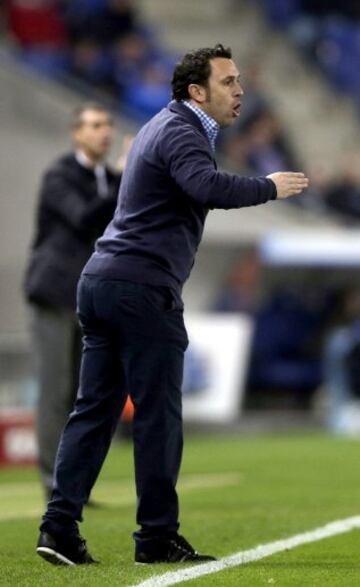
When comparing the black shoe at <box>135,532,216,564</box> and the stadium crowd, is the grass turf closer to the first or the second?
the black shoe at <box>135,532,216,564</box>

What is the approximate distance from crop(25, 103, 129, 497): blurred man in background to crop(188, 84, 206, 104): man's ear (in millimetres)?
2887

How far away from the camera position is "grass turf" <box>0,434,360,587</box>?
614 cm

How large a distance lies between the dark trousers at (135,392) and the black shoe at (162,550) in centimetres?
5

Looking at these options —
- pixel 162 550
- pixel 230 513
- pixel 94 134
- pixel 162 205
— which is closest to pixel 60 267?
pixel 94 134

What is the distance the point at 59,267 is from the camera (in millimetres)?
9422

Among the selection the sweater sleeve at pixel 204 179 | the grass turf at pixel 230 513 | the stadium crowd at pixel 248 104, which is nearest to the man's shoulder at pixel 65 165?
the grass turf at pixel 230 513

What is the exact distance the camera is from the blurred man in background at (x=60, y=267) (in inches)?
371

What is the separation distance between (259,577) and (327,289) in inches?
552

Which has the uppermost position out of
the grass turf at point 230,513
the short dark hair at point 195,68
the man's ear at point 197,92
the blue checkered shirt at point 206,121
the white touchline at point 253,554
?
the short dark hair at point 195,68

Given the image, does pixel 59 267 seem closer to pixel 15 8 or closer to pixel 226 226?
pixel 226 226

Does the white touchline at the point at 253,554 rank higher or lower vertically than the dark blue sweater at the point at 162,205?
lower

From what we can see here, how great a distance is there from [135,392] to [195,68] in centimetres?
116

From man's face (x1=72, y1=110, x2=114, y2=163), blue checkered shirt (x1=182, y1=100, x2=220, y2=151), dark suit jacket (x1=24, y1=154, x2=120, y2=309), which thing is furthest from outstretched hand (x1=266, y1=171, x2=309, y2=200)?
man's face (x1=72, y1=110, x2=114, y2=163)

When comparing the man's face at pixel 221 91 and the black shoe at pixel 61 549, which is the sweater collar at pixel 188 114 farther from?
the black shoe at pixel 61 549
